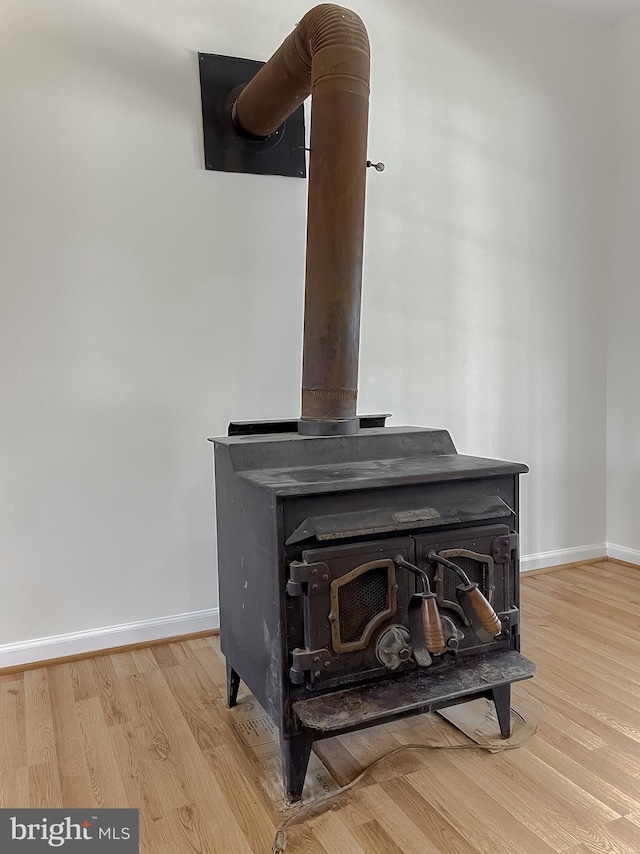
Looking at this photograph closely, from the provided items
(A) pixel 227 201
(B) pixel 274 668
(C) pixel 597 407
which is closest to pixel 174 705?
(B) pixel 274 668

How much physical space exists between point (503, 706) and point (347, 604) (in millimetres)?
563

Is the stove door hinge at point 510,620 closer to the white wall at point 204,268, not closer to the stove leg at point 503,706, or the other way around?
the stove leg at point 503,706

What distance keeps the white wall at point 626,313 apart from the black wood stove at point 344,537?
68.3 inches

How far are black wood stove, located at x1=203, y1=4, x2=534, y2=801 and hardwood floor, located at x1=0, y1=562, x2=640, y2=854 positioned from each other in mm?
144

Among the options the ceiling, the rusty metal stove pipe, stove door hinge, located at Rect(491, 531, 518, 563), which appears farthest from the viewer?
the ceiling

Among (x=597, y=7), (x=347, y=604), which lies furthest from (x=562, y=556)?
(x=597, y=7)

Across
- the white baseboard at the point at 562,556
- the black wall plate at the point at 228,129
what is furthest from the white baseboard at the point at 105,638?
the black wall plate at the point at 228,129

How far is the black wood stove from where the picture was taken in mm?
1455

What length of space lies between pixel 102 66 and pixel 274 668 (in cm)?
206

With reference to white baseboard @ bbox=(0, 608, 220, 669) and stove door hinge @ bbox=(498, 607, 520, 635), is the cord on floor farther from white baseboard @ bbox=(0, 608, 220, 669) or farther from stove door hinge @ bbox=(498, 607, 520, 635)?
white baseboard @ bbox=(0, 608, 220, 669)

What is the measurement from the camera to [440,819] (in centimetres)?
141

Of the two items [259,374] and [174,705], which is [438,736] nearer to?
[174,705]

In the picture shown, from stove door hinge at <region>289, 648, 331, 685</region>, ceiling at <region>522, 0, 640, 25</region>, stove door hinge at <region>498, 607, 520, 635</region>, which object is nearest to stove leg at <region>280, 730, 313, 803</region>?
stove door hinge at <region>289, 648, 331, 685</region>

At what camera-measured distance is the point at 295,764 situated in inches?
58.2
